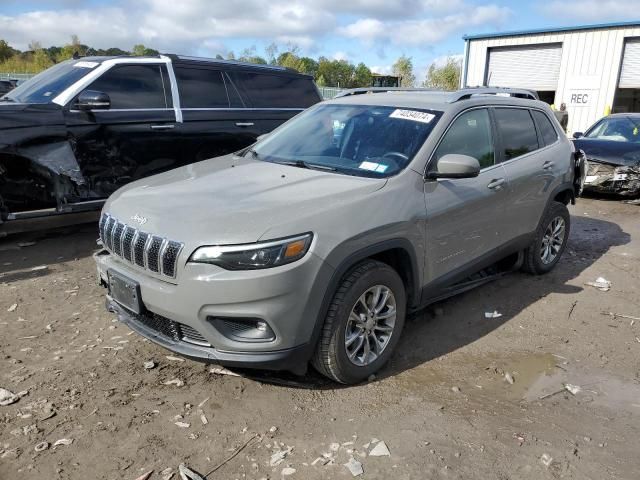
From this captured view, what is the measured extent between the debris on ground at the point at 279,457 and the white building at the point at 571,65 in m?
21.8

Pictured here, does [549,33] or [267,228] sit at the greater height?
[549,33]

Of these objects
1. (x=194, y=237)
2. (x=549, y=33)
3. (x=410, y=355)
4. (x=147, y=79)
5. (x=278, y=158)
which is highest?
(x=549, y=33)

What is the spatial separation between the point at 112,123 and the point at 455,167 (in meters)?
3.97

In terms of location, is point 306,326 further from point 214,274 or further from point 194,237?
point 194,237

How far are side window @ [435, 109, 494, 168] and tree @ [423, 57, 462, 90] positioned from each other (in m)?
39.6

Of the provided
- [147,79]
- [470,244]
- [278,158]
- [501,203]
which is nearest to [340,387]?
[470,244]

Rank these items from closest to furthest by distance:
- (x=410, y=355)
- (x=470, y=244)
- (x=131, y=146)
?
(x=410, y=355) < (x=470, y=244) < (x=131, y=146)

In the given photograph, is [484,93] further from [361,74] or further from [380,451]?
[361,74]

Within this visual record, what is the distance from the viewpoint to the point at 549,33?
853 inches

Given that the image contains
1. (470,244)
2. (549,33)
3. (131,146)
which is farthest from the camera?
(549,33)

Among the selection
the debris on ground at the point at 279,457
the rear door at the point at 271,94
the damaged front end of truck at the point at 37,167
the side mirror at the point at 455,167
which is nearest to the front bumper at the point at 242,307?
the debris on ground at the point at 279,457

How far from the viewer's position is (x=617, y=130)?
417 inches

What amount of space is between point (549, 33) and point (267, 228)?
22.9m

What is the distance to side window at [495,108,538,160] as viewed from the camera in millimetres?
4508
